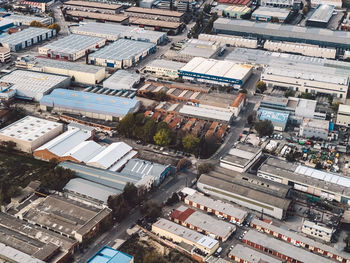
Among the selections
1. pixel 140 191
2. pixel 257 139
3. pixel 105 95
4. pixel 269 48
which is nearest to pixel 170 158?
pixel 140 191

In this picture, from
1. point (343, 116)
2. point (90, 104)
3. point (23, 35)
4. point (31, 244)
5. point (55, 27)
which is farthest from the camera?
point (55, 27)

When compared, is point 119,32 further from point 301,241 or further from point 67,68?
point 301,241

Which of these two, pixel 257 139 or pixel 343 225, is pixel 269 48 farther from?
pixel 343 225

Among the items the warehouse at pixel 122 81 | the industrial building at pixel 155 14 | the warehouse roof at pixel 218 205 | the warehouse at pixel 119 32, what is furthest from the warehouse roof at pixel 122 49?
the warehouse roof at pixel 218 205

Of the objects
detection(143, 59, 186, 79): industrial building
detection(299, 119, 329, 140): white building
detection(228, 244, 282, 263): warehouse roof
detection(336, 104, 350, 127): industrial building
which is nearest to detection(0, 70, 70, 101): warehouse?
detection(143, 59, 186, 79): industrial building

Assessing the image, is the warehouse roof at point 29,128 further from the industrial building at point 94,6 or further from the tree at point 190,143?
the industrial building at point 94,6

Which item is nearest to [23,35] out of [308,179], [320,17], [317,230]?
[308,179]
